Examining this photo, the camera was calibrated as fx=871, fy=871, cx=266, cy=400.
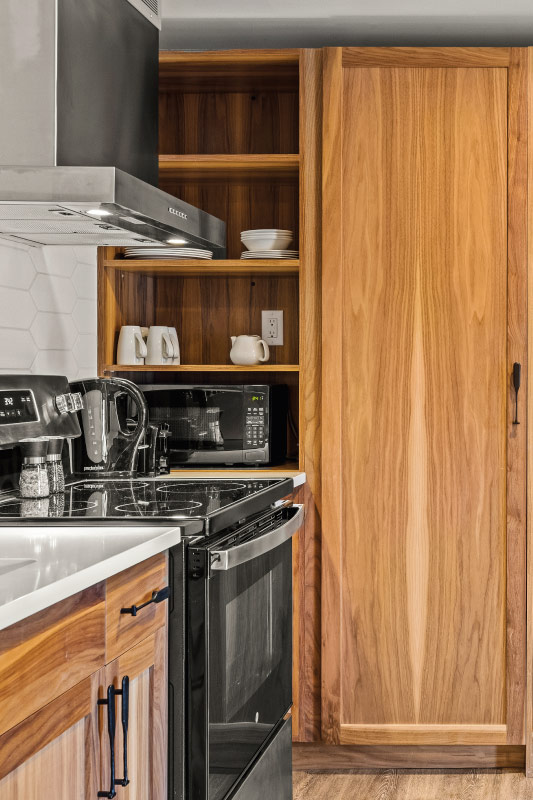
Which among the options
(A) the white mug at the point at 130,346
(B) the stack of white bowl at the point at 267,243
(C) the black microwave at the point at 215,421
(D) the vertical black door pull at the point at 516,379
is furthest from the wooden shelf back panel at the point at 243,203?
(D) the vertical black door pull at the point at 516,379

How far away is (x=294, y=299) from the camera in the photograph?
10.3 ft

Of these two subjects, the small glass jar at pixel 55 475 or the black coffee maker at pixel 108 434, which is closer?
the small glass jar at pixel 55 475

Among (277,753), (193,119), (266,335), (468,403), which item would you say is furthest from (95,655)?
(193,119)

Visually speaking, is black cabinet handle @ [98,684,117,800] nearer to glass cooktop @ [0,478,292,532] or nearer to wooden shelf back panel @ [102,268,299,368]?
glass cooktop @ [0,478,292,532]

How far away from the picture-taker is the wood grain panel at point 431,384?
2.71 meters

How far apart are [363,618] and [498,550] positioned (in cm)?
47

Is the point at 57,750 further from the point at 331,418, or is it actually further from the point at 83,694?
the point at 331,418

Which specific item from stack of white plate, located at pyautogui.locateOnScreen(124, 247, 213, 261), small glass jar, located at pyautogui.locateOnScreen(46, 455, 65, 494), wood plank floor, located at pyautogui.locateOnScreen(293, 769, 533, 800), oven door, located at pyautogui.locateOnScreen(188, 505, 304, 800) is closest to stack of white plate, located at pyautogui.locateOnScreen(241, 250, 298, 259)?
stack of white plate, located at pyautogui.locateOnScreen(124, 247, 213, 261)

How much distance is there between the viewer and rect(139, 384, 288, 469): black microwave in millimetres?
2787

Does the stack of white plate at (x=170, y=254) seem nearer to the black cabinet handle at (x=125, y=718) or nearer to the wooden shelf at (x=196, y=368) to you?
the wooden shelf at (x=196, y=368)

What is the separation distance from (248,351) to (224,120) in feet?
2.95

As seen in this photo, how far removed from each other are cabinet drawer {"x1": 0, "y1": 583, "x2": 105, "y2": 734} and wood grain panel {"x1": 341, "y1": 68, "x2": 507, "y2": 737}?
150cm

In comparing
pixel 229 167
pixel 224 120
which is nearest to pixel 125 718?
pixel 229 167

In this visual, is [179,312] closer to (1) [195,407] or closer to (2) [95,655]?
(1) [195,407]
